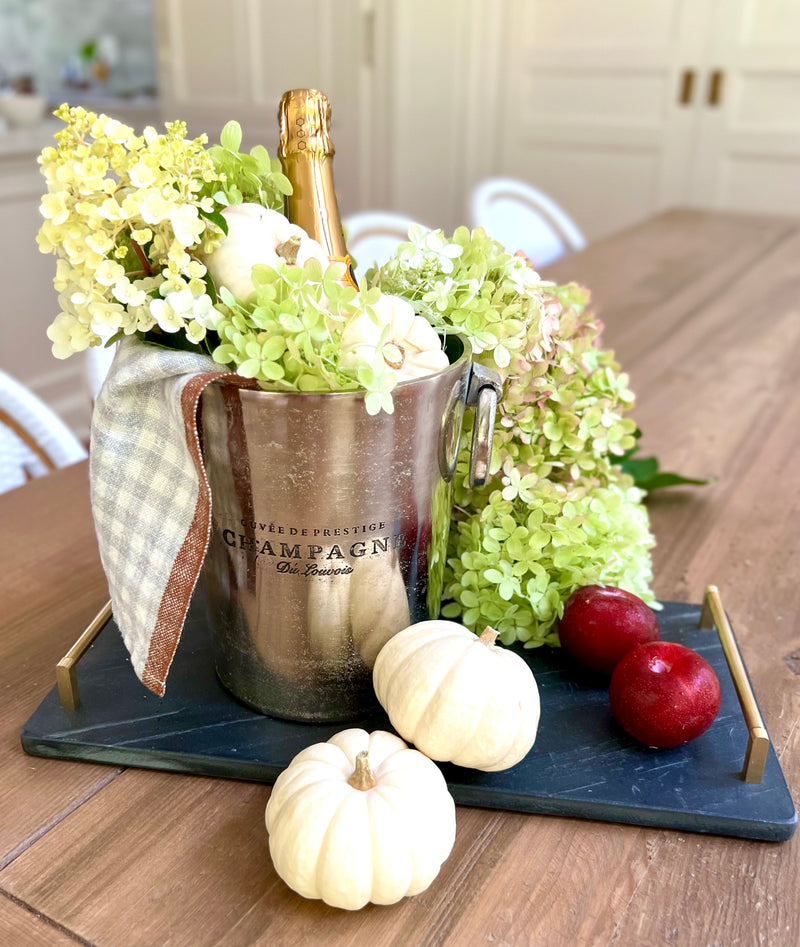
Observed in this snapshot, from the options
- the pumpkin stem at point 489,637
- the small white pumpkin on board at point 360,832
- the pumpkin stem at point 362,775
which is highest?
the pumpkin stem at point 489,637

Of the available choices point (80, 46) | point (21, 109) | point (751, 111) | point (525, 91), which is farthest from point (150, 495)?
point (80, 46)

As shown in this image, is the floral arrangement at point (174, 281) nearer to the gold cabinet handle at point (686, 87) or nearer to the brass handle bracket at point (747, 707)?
the brass handle bracket at point (747, 707)

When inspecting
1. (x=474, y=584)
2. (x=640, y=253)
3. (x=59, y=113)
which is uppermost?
(x=59, y=113)

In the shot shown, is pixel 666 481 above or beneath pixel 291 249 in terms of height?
beneath

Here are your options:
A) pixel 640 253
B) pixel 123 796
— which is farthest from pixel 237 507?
pixel 640 253

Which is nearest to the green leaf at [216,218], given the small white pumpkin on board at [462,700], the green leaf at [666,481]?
the small white pumpkin on board at [462,700]

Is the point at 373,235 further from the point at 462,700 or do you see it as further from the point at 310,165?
the point at 462,700

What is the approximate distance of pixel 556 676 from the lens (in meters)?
0.60

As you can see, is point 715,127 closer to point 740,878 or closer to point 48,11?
point 48,11

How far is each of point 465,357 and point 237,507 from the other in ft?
0.51

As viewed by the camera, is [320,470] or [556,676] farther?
[556,676]

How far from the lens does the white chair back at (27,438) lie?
101cm

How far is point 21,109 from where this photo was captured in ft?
10.5

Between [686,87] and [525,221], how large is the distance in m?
1.73
